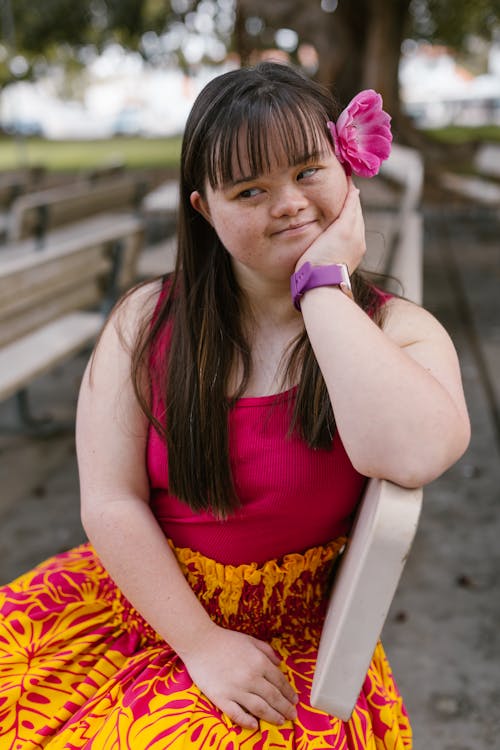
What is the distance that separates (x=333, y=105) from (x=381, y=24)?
12047mm

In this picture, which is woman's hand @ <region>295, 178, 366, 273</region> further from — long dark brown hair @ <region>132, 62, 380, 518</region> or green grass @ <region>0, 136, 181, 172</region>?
green grass @ <region>0, 136, 181, 172</region>

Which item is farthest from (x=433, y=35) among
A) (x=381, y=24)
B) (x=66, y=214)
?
(x=66, y=214)

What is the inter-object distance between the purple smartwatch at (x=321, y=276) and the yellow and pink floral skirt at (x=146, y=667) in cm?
55

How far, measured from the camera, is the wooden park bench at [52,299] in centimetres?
359

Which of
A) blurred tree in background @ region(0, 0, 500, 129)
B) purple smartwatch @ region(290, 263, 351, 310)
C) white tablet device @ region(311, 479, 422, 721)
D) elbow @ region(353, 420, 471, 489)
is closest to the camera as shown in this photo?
white tablet device @ region(311, 479, 422, 721)

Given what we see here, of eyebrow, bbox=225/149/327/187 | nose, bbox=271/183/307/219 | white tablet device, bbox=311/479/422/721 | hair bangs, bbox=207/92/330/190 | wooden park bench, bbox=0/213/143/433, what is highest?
hair bangs, bbox=207/92/330/190

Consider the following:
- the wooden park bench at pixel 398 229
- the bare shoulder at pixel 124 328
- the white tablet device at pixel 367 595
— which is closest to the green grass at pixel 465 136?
the wooden park bench at pixel 398 229

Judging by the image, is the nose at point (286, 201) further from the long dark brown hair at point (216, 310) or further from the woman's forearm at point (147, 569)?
the woman's forearm at point (147, 569)

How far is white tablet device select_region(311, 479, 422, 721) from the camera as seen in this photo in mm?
1109

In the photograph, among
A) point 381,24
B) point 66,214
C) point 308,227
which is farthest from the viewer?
point 381,24

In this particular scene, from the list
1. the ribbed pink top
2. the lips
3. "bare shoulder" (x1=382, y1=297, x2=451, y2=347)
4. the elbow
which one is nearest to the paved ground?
the ribbed pink top

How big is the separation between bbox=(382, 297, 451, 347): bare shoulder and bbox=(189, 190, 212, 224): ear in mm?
381

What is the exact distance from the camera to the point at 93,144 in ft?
105

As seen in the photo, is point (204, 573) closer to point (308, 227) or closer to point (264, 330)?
point (264, 330)
